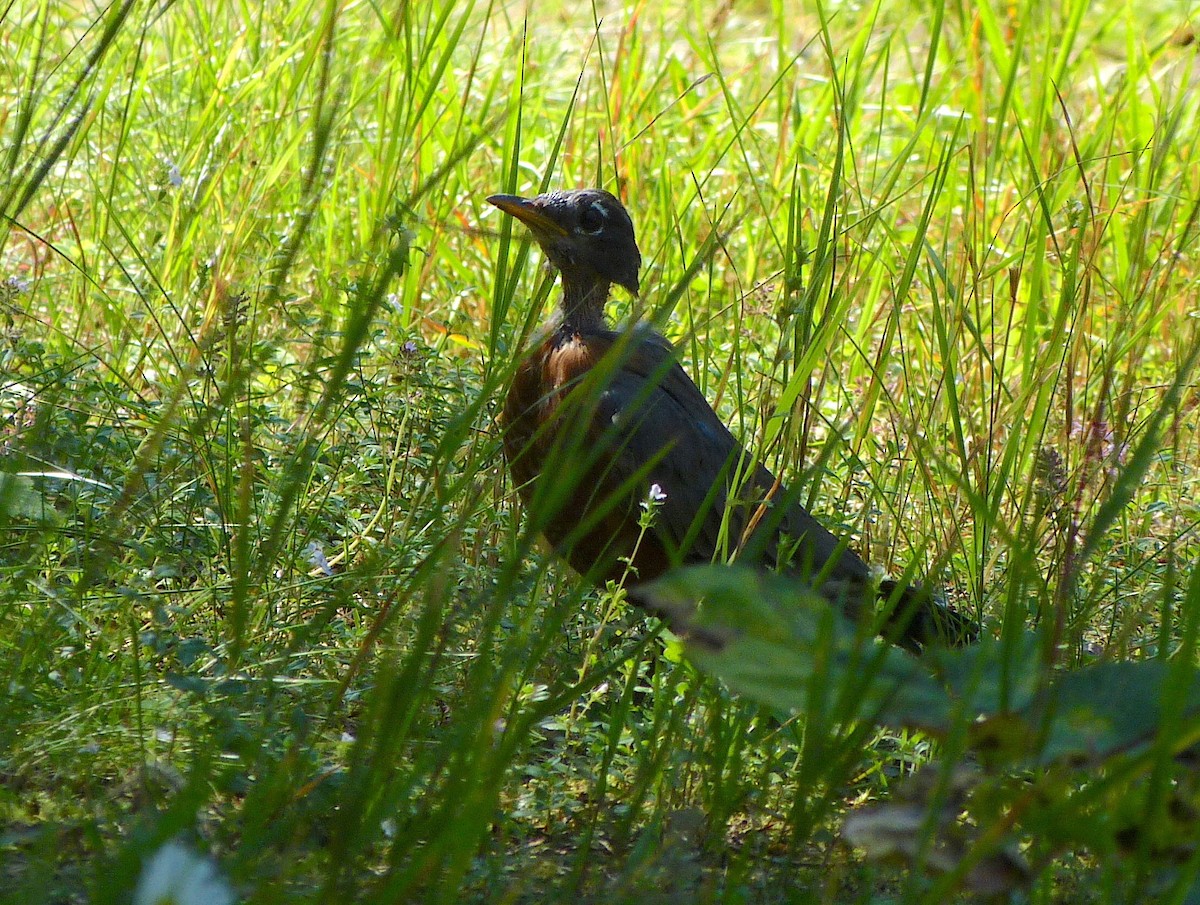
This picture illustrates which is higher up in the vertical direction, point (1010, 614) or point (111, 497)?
point (111, 497)

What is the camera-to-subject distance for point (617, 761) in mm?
2447

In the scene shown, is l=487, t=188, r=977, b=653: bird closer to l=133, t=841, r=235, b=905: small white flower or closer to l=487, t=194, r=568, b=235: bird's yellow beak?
l=487, t=194, r=568, b=235: bird's yellow beak

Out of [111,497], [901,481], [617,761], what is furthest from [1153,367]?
[111,497]

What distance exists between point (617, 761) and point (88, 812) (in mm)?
909

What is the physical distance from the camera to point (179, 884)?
3.87 feet

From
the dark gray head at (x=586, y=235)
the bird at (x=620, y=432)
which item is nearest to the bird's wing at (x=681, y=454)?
the bird at (x=620, y=432)

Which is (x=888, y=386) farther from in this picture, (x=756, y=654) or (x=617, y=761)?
(x=756, y=654)

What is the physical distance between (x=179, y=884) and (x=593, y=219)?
2.96 m

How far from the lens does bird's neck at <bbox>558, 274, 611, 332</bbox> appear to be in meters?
3.90

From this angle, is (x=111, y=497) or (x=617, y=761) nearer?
(x=617, y=761)

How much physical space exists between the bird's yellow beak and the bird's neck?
0.18m

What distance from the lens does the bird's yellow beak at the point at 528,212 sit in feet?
11.6

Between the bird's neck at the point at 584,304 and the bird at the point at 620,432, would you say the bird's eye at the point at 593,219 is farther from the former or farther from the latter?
the bird's neck at the point at 584,304

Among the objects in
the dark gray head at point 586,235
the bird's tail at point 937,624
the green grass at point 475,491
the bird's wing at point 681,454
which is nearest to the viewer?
the green grass at point 475,491
